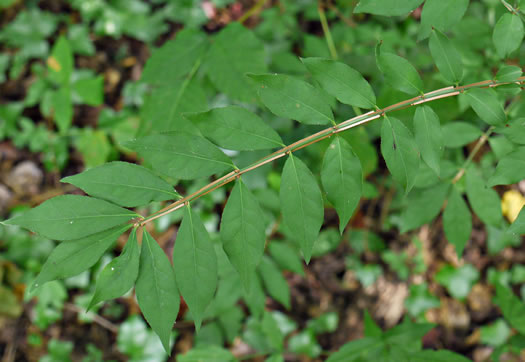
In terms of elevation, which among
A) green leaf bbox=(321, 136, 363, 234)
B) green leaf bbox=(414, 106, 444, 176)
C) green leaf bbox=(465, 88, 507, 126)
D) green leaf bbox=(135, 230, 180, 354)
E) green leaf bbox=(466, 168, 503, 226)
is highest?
green leaf bbox=(465, 88, 507, 126)

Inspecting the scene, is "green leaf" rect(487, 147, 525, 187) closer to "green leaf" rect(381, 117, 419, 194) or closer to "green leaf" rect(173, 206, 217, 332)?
"green leaf" rect(381, 117, 419, 194)

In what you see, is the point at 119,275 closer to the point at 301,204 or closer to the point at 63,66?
the point at 301,204

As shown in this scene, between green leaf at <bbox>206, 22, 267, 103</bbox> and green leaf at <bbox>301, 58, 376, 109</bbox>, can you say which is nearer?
green leaf at <bbox>301, 58, 376, 109</bbox>

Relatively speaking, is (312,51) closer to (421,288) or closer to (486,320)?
(421,288)

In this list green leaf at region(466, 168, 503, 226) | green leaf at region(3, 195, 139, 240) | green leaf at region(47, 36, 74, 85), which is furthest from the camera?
green leaf at region(47, 36, 74, 85)

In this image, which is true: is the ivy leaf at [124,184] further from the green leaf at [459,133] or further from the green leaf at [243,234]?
the green leaf at [459,133]

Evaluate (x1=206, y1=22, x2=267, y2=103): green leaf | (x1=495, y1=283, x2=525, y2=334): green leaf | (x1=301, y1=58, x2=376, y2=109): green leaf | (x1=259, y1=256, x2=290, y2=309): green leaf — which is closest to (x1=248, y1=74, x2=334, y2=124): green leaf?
(x1=301, y1=58, x2=376, y2=109): green leaf
